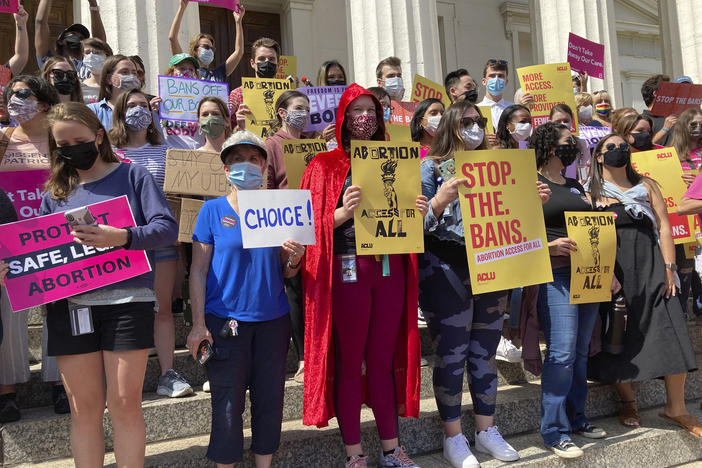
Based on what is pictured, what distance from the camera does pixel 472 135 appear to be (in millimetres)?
3863

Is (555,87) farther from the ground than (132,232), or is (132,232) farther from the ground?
(555,87)

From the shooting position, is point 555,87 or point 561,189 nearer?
point 561,189

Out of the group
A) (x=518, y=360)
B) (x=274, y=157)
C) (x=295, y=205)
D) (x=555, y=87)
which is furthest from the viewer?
(x=555, y=87)

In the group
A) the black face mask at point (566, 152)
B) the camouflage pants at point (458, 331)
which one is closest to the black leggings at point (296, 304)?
the camouflage pants at point (458, 331)

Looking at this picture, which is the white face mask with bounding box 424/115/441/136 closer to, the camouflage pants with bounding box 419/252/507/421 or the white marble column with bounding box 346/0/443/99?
the camouflage pants with bounding box 419/252/507/421

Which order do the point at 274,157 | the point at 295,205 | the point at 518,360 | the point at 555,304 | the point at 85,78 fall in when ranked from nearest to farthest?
the point at 295,205 → the point at 555,304 → the point at 274,157 → the point at 518,360 → the point at 85,78

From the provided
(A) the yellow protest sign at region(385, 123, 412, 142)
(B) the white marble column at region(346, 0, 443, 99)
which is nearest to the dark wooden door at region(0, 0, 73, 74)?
(B) the white marble column at region(346, 0, 443, 99)

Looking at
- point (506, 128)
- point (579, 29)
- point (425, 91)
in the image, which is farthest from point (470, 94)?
point (579, 29)

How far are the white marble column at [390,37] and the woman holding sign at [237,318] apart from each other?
5974 mm

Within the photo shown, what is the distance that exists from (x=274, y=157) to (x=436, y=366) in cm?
176

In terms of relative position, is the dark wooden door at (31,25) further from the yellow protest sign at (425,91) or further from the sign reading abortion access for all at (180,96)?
the yellow protest sign at (425,91)

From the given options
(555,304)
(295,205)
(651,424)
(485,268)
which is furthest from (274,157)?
(651,424)

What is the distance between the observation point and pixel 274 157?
14.8ft

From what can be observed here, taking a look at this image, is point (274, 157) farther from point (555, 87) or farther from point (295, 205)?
point (555, 87)
